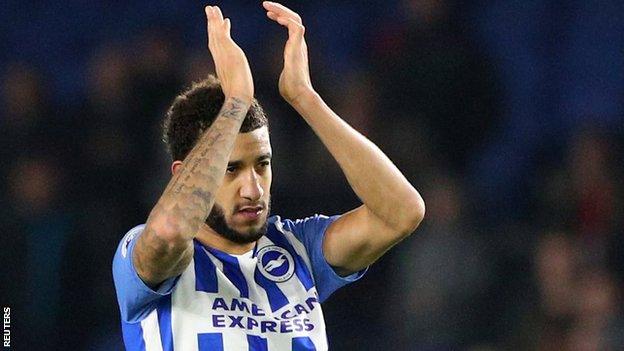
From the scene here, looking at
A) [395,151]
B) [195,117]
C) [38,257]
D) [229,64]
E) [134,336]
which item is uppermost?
[229,64]

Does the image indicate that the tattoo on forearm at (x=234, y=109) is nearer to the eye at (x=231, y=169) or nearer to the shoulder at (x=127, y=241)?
the eye at (x=231, y=169)

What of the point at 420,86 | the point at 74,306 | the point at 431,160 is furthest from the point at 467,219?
the point at 74,306

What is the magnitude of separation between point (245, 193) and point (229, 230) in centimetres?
12

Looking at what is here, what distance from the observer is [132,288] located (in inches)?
103

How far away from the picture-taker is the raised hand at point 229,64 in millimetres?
2721

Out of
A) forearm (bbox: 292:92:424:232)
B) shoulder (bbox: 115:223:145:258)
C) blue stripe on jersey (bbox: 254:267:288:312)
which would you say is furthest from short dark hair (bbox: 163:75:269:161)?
blue stripe on jersey (bbox: 254:267:288:312)

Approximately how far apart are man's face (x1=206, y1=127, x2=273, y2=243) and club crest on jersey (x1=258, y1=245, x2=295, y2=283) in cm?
11

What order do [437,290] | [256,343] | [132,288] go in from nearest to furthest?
[132,288]
[256,343]
[437,290]

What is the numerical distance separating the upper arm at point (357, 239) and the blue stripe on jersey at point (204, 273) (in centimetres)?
33

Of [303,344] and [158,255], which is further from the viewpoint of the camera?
[303,344]

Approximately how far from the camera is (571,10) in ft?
22.1

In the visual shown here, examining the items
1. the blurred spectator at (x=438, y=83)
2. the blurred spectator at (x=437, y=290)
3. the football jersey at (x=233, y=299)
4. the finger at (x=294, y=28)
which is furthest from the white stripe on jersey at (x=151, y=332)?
the blurred spectator at (x=438, y=83)

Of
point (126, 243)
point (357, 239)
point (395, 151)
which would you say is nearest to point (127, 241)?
point (126, 243)

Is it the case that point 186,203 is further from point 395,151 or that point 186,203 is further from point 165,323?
point 395,151
